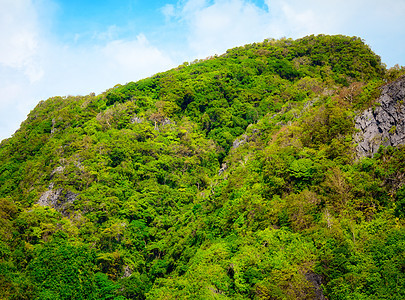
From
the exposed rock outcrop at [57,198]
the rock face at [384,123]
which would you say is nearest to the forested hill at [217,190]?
the rock face at [384,123]

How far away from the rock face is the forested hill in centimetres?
14

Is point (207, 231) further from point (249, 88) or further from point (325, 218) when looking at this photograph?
point (249, 88)

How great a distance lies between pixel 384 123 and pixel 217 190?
→ 21370 mm

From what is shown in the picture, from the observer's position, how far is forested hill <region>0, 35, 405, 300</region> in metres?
30.9

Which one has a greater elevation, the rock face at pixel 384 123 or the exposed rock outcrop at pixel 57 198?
the exposed rock outcrop at pixel 57 198

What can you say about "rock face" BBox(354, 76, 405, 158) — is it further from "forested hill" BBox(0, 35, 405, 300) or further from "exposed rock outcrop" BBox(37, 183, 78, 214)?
"exposed rock outcrop" BBox(37, 183, 78, 214)

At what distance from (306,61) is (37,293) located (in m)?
70.8

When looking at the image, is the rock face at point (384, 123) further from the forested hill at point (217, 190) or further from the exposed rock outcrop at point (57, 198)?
the exposed rock outcrop at point (57, 198)

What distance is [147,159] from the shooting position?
2420 inches

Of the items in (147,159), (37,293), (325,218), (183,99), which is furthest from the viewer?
(183,99)

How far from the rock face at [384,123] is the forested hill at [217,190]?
14cm

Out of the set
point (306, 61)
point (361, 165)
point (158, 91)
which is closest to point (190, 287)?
point (361, 165)

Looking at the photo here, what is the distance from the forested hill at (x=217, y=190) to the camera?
30.9m

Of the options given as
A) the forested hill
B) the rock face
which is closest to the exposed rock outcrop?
the forested hill
